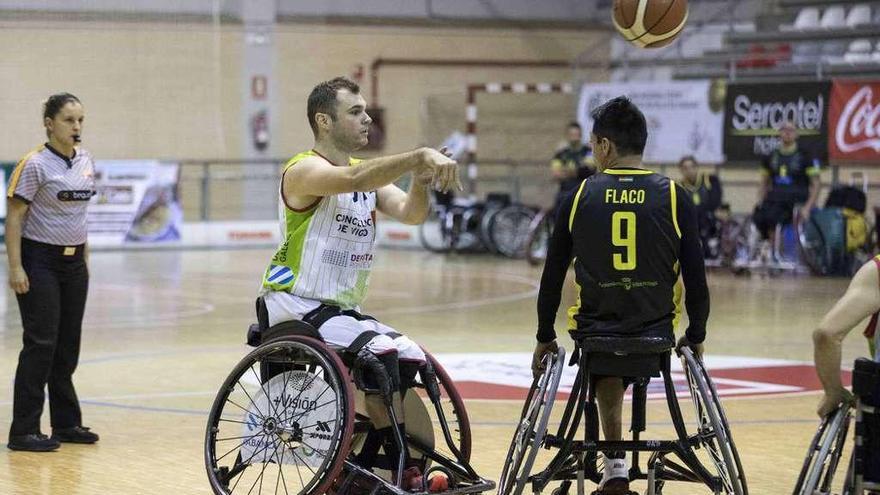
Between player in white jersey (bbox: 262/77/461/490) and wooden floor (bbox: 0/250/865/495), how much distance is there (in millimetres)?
1184

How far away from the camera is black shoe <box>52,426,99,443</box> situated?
24.7 feet

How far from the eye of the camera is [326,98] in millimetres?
5844

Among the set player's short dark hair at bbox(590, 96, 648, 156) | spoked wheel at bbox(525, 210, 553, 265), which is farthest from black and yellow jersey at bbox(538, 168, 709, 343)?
spoked wheel at bbox(525, 210, 553, 265)

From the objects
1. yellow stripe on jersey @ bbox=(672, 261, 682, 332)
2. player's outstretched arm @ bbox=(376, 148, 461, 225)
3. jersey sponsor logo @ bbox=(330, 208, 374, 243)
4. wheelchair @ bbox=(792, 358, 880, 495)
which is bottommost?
wheelchair @ bbox=(792, 358, 880, 495)

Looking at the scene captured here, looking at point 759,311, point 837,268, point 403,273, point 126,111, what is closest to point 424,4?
point 126,111

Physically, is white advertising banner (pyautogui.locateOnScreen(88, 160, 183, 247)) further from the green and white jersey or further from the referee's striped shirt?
the green and white jersey

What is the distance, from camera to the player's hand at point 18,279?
287 inches

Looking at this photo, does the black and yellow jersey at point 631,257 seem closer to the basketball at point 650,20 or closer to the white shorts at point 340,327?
the white shorts at point 340,327

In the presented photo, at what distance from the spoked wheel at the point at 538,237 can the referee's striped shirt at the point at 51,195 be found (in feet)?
37.0

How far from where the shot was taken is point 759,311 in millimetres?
14023

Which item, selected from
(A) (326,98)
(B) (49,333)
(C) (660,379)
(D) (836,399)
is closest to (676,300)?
(D) (836,399)

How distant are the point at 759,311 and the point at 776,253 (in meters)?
4.44

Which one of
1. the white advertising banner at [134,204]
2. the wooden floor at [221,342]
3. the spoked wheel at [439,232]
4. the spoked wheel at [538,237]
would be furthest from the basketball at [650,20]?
the white advertising banner at [134,204]

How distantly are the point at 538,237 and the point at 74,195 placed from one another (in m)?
13.0
